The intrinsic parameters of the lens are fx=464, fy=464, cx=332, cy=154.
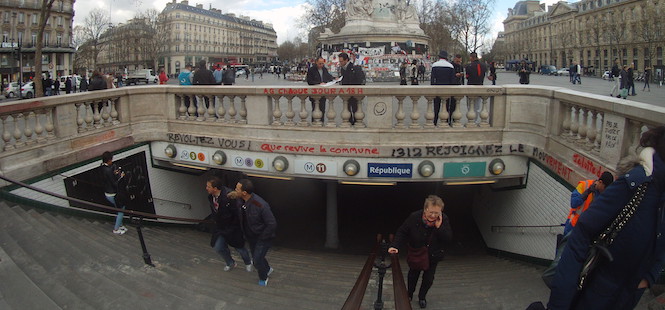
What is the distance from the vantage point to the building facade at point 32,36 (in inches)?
2505

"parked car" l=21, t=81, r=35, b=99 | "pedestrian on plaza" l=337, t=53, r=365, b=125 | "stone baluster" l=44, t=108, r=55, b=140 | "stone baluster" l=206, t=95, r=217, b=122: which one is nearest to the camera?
"stone baluster" l=44, t=108, r=55, b=140

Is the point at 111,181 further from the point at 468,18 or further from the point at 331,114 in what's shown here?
the point at 468,18

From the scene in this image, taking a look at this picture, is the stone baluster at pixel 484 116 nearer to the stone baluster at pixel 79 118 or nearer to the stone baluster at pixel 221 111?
the stone baluster at pixel 221 111

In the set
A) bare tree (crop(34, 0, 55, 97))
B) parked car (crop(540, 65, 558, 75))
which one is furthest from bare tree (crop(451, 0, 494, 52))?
bare tree (crop(34, 0, 55, 97))

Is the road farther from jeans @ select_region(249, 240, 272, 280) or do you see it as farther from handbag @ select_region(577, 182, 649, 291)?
handbag @ select_region(577, 182, 649, 291)

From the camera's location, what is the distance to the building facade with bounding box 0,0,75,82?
63625 mm

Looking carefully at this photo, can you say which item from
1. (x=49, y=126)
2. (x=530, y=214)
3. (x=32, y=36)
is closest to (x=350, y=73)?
(x=530, y=214)

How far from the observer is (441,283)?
6441 mm

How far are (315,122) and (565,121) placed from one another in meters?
3.83

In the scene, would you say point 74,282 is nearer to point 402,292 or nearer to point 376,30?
point 402,292

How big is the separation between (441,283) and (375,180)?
77.3 inches

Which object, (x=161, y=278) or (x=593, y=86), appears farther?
(x=593, y=86)

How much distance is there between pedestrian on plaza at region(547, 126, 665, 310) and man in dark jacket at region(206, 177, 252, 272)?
4.07 meters

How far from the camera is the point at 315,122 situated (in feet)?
25.7
